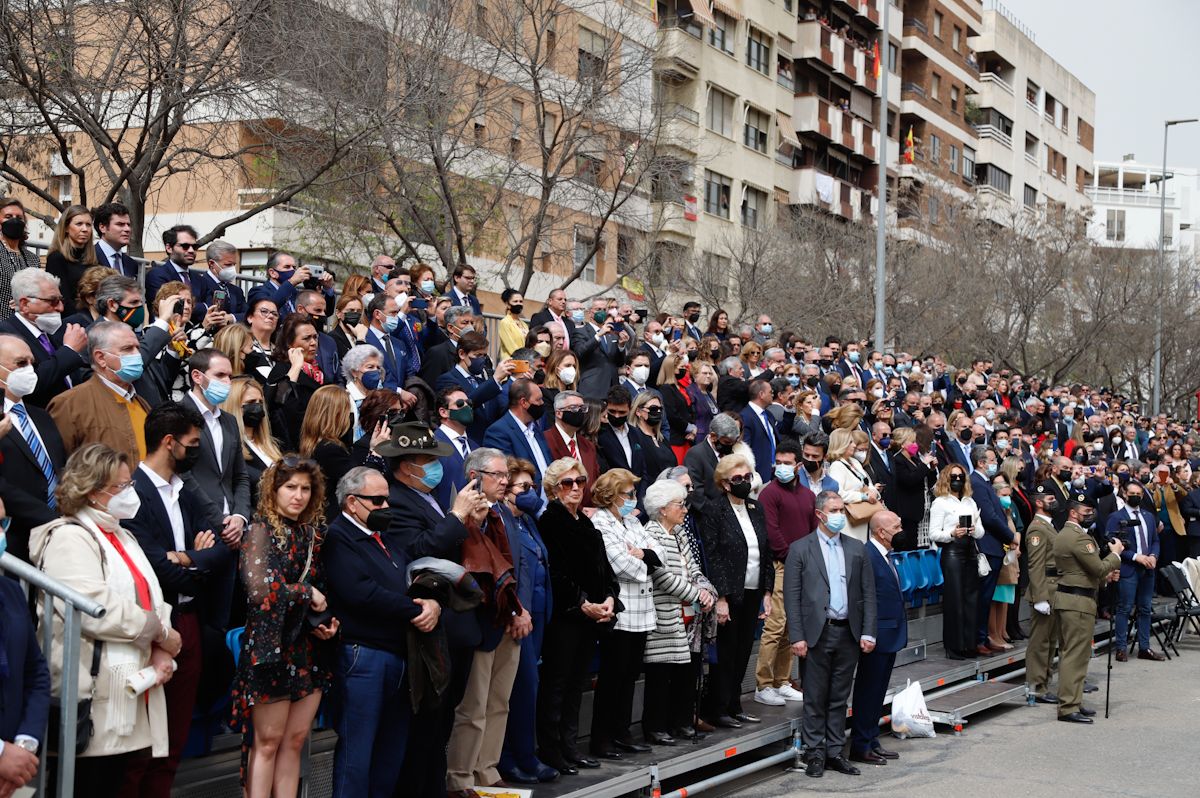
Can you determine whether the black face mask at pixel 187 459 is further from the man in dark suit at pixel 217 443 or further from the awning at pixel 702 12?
the awning at pixel 702 12

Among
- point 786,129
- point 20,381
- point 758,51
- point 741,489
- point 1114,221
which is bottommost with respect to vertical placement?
point 741,489

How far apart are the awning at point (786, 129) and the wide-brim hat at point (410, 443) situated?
41520 millimetres

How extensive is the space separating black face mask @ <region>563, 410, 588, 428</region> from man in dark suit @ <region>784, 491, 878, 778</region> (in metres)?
2.15

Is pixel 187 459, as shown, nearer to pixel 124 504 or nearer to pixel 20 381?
pixel 124 504

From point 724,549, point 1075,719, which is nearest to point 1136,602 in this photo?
point 1075,719

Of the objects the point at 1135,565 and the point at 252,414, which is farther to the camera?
the point at 1135,565

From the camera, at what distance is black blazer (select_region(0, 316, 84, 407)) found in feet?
26.9

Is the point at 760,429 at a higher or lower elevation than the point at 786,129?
lower

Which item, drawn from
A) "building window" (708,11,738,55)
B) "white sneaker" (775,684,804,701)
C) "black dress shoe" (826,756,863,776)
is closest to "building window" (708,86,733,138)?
"building window" (708,11,738,55)


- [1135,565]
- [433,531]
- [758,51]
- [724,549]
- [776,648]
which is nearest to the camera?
[433,531]

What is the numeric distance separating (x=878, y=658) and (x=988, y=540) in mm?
5058

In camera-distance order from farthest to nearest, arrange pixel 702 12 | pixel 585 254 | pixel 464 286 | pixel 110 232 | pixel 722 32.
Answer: pixel 722 32 → pixel 702 12 → pixel 585 254 → pixel 464 286 → pixel 110 232

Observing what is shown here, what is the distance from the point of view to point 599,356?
49.1 ft

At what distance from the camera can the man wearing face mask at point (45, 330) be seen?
8312 millimetres
